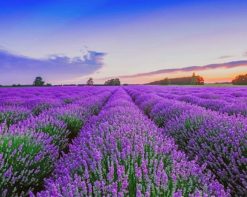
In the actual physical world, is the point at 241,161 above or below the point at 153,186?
below

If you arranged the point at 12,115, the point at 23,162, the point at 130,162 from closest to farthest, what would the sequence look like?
the point at 130,162, the point at 23,162, the point at 12,115

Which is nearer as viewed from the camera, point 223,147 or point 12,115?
point 223,147

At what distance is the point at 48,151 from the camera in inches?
149

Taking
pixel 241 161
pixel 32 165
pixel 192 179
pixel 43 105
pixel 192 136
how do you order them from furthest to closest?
1. pixel 43 105
2. pixel 192 136
3. pixel 32 165
4. pixel 241 161
5. pixel 192 179

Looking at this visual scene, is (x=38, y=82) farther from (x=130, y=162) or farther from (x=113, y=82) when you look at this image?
(x=130, y=162)

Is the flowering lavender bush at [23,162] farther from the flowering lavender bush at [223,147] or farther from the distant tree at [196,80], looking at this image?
the distant tree at [196,80]

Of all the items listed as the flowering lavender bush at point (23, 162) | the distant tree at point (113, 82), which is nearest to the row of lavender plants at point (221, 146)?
the flowering lavender bush at point (23, 162)

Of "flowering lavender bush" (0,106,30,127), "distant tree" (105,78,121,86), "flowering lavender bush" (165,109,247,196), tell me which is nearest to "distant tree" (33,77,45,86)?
"distant tree" (105,78,121,86)

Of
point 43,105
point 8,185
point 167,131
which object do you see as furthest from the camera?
point 43,105

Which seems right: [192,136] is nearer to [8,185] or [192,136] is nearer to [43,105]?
[8,185]

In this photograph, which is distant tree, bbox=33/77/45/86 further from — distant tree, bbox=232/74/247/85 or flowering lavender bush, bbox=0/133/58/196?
flowering lavender bush, bbox=0/133/58/196

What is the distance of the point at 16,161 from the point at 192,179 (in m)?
1.72

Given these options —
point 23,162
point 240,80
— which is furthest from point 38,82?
point 23,162

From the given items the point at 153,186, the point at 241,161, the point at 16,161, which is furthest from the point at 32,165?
the point at 241,161
